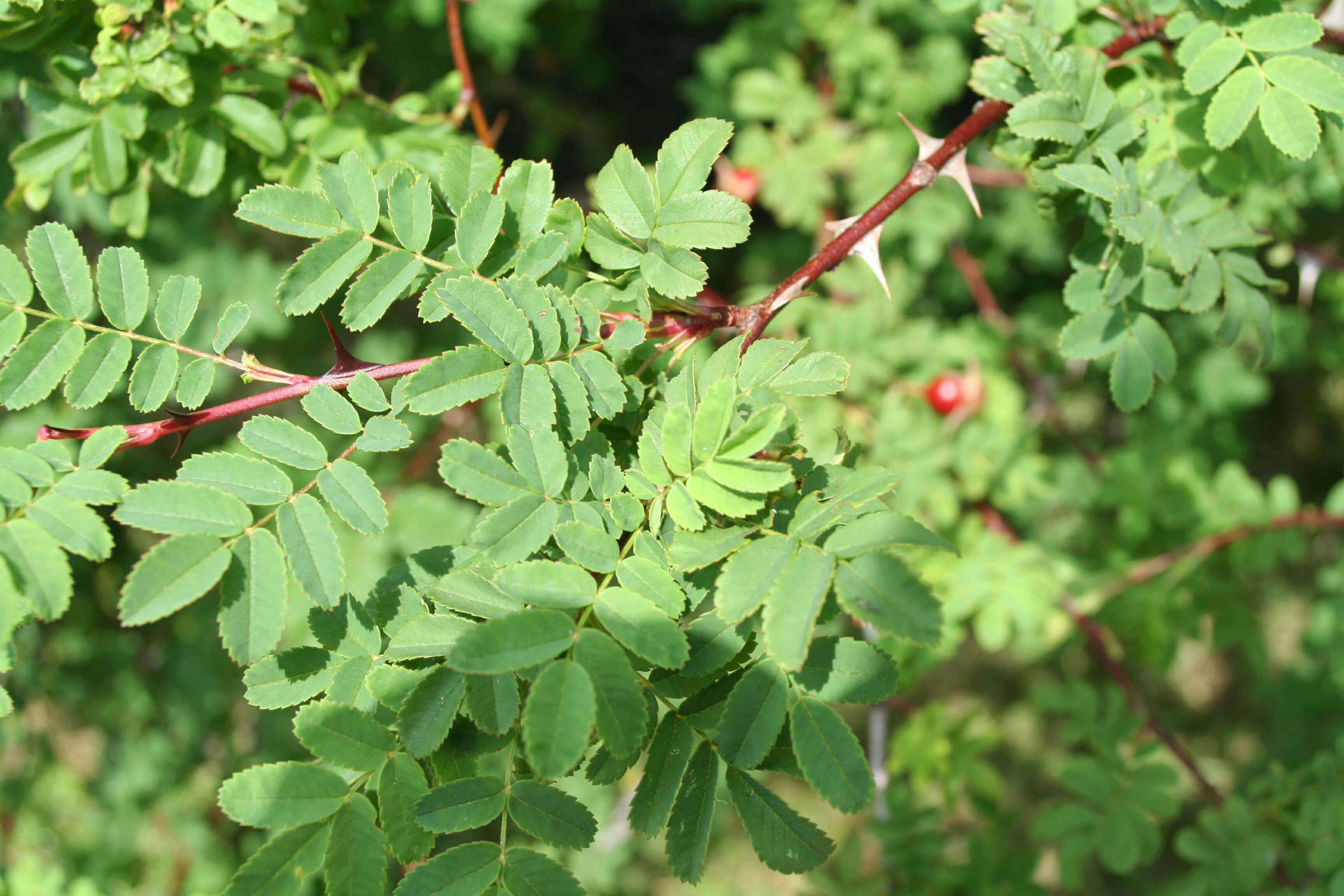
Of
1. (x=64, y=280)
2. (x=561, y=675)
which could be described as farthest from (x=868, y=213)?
(x=64, y=280)

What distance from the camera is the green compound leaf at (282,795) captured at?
45.6 inches

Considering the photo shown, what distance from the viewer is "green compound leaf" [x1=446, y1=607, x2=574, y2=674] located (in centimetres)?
105

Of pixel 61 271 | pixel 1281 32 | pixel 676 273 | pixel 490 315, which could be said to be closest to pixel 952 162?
pixel 1281 32

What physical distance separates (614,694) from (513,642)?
0.46ft

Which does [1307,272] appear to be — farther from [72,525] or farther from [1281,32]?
[72,525]

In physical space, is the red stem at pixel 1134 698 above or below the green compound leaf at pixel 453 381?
below

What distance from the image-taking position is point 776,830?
120 centimetres

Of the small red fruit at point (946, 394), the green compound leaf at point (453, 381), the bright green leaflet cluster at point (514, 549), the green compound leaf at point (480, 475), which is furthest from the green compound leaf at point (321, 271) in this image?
the small red fruit at point (946, 394)

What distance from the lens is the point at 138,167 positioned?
74.0 inches

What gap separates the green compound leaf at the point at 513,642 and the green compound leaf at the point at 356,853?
30 cm

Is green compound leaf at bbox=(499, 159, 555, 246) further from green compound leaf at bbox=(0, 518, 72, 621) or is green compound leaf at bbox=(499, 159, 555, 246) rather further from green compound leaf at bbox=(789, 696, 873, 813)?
green compound leaf at bbox=(789, 696, 873, 813)

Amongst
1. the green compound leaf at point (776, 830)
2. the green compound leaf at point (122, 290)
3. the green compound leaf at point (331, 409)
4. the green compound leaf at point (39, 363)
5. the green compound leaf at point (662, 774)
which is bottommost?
the green compound leaf at point (776, 830)

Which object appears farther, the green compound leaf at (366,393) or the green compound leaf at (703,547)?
the green compound leaf at (366,393)

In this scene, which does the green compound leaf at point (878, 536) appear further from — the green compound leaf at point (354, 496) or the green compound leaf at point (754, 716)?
the green compound leaf at point (354, 496)
